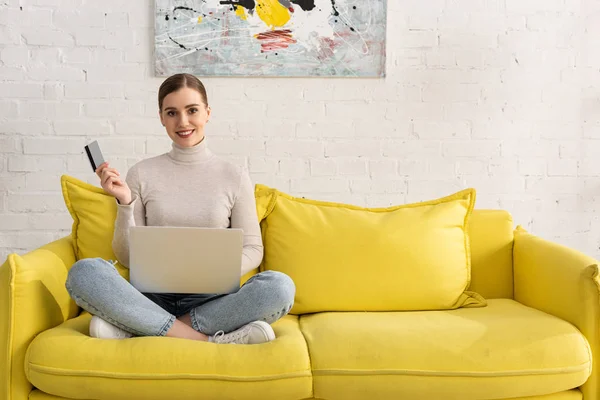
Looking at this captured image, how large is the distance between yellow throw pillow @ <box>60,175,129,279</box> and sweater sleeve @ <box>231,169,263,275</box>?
41 centimetres

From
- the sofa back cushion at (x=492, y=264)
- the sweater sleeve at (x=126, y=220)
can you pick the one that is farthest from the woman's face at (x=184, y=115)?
the sofa back cushion at (x=492, y=264)

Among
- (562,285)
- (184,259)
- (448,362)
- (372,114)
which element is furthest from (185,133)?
(562,285)

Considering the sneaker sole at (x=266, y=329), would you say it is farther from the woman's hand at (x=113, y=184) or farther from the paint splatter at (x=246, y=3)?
the paint splatter at (x=246, y=3)

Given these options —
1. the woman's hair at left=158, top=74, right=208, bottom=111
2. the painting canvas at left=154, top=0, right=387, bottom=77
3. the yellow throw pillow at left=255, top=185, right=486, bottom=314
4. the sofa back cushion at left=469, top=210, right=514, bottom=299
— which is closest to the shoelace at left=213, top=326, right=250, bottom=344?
the yellow throw pillow at left=255, top=185, right=486, bottom=314

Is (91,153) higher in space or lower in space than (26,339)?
higher

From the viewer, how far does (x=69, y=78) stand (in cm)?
293

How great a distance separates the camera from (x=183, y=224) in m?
2.27

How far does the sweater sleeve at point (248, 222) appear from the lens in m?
2.29

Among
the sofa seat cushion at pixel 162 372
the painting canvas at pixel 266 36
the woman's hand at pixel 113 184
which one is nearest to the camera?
the sofa seat cushion at pixel 162 372

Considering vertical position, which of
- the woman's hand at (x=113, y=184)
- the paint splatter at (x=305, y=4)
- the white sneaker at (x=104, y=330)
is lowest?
the white sneaker at (x=104, y=330)

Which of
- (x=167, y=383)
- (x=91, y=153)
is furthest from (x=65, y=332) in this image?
(x=91, y=153)

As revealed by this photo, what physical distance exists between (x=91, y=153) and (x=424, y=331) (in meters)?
1.11

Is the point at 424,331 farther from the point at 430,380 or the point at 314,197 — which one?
the point at 314,197

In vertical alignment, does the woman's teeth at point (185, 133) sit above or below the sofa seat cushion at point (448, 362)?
above
